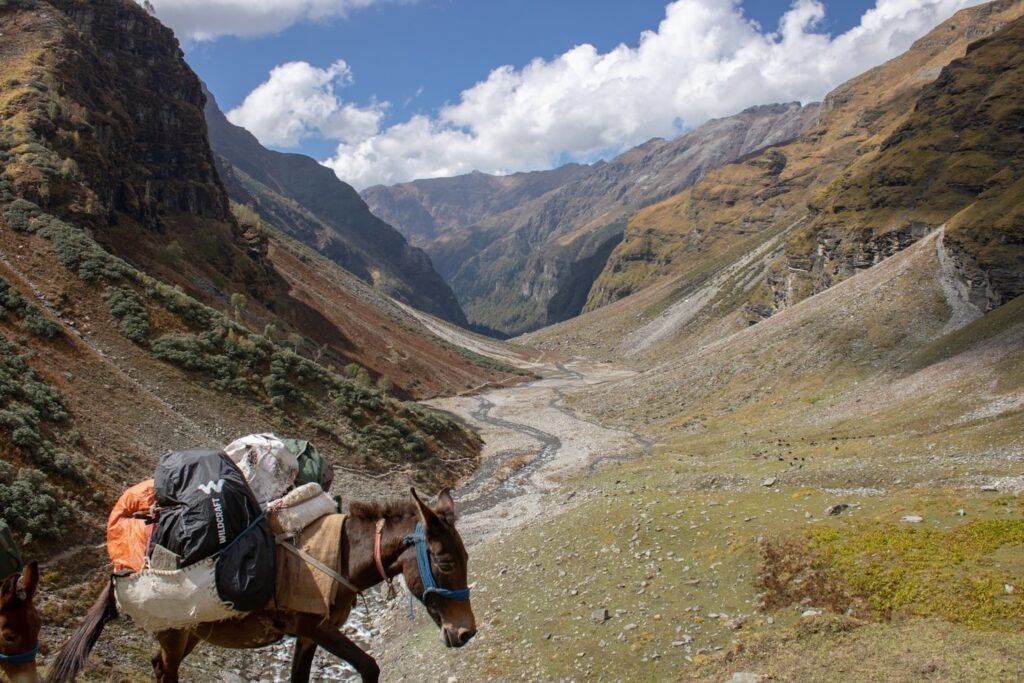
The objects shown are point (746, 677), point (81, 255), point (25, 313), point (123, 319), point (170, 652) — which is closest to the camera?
point (170, 652)

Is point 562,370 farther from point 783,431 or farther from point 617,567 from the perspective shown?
point 617,567

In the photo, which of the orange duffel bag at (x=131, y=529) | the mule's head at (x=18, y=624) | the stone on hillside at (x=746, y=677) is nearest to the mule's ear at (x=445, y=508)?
the orange duffel bag at (x=131, y=529)

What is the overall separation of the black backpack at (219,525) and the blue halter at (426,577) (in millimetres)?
1388

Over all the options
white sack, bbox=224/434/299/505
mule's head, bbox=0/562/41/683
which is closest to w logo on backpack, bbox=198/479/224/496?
white sack, bbox=224/434/299/505

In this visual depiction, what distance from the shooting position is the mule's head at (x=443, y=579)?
5.21m

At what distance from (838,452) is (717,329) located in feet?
330

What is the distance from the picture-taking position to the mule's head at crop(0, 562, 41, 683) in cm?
509

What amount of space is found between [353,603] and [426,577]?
961mm

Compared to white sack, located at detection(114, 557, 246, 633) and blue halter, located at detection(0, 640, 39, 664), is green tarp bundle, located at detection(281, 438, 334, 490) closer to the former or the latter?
white sack, located at detection(114, 557, 246, 633)

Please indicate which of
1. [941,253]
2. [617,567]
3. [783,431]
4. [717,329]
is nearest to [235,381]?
[617,567]

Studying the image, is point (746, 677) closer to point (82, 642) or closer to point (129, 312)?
point (82, 642)

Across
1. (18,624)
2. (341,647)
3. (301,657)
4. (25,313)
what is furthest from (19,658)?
(25,313)

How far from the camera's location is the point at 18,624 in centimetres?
514

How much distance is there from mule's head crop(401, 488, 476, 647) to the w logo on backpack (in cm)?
185
